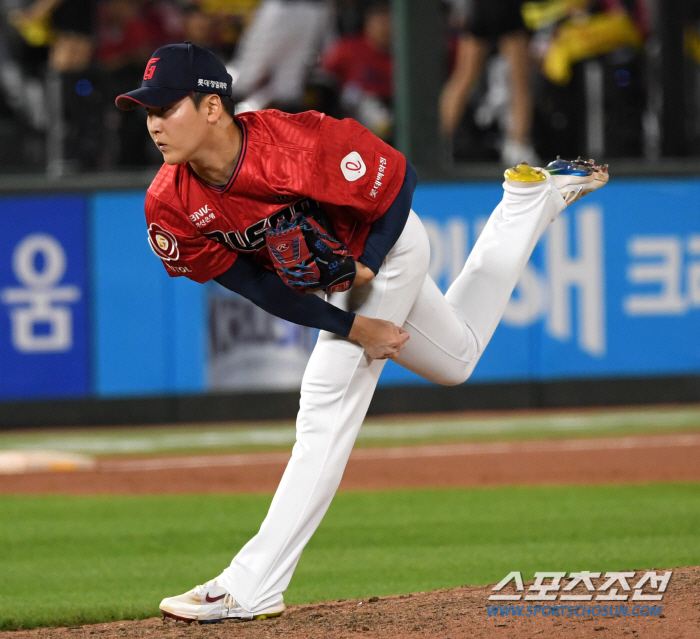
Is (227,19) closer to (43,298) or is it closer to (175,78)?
(43,298)

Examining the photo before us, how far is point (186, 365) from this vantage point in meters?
8.62

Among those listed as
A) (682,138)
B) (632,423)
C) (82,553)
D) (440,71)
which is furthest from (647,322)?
(82,553)

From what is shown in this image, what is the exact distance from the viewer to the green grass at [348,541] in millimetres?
4457

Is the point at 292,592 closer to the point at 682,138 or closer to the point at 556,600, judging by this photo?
the point at 556,600

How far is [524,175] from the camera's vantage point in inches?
173

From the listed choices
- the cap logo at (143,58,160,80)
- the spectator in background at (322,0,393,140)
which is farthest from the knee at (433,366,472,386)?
the spectator in background at (322,0,393,140)

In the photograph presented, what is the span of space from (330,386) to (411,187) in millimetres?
687

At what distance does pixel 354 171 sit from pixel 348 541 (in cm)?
234

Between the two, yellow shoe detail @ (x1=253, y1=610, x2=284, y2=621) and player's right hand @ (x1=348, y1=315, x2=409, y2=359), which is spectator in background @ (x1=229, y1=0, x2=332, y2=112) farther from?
yellow shoe detail @ (x1=253, y1=610, x2=284, y2=621)

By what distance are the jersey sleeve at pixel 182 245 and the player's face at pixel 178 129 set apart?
0.22 m

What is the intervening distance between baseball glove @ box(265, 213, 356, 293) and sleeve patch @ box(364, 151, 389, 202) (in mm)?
181

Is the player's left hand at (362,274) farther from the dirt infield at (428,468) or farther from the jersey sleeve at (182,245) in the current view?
the dirt infield at (428,468)

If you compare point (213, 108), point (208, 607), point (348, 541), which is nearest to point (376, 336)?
point (213, 108)

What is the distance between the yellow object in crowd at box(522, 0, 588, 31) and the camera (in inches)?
376
